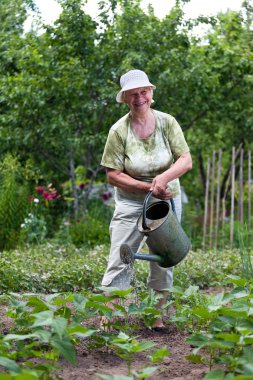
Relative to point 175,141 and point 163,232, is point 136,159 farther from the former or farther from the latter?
point 163,232

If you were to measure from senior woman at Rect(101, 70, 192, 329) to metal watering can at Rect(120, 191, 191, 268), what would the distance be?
101 millimetres

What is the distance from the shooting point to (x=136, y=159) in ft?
14.2

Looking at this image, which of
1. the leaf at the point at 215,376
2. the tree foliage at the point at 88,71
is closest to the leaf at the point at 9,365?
the leaf at the point at 215,376

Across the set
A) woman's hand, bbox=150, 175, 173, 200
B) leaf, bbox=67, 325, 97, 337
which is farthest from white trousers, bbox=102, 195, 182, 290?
leaf, bbox=67, 325, 97, 337

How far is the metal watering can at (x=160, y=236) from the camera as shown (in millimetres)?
4090

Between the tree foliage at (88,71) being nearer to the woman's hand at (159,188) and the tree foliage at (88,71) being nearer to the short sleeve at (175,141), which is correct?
the short sleeve at (175,141)

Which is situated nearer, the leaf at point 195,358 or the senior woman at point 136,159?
the leaf at point 195,358

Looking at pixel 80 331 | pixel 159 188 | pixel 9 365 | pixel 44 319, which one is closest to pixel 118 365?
pixel 80 331

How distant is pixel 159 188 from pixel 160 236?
260mm

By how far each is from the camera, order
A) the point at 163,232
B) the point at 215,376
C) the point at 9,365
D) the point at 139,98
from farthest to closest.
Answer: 1. the point at 139,98
2. the point at 163,232
3. the point at 215,376
4. the point at 9,365

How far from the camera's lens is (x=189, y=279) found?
609 centimetres

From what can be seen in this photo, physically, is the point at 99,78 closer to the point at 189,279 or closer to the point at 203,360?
the point at 189,279

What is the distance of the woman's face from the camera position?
4.29 meters

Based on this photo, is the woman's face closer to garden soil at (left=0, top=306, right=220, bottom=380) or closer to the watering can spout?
the watering can spout
